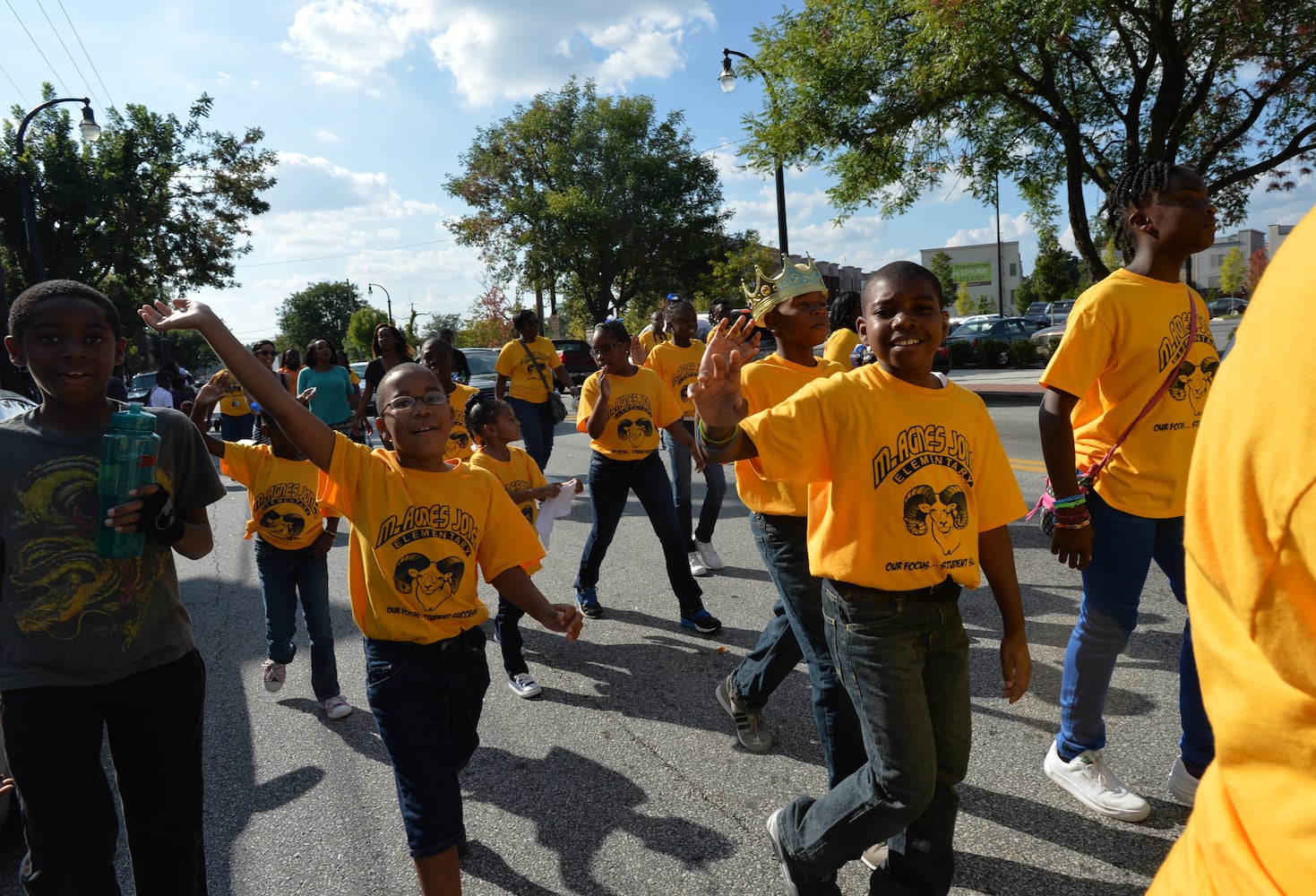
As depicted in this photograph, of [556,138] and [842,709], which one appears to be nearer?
[842,709]

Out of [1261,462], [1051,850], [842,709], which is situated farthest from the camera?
[1051,850]

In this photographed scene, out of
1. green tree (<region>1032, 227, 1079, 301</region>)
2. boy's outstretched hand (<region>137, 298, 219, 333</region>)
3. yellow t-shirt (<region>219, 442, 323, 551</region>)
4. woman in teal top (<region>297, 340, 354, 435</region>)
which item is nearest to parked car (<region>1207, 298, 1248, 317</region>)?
green tree (<region>1032, 227, 1079, 301</region>)

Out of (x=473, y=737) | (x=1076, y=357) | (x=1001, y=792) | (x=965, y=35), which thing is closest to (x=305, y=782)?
(x=473, y=737)

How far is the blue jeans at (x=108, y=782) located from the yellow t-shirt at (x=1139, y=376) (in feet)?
9.42

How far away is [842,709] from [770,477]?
80 centimetres

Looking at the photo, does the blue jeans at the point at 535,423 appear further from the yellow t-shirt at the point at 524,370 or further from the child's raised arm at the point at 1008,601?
the child's raised arm at the point at 1008,601

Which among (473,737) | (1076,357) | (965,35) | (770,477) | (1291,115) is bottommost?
(473,737)

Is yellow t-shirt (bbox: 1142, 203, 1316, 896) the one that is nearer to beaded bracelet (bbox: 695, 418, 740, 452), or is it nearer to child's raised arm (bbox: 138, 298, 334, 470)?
beaded bracelet (bbox: 695, 418, 740, 452)

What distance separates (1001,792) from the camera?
315cm

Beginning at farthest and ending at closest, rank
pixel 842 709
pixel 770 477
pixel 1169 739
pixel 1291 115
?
pixel 1291 115
pixel 1169 739
pixel 842 709
pixel 770 477

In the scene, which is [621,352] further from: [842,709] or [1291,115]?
[1291,115]

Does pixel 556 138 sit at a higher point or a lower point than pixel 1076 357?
higher

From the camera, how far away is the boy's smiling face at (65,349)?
7.47 feet

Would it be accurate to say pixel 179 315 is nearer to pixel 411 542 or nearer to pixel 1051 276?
pixel 411 542
